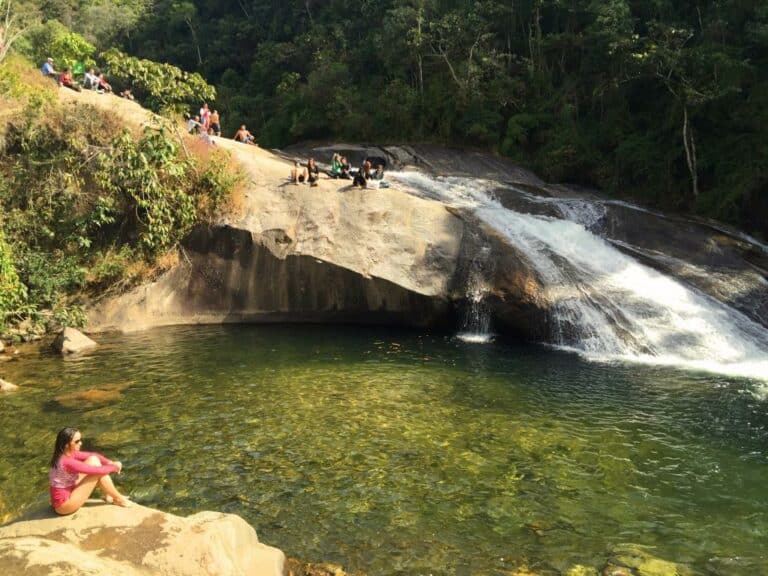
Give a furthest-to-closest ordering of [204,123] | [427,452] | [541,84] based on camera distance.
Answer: [541,84], [204,123], [427,452]

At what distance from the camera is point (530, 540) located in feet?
24.3

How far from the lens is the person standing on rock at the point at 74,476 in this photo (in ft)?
21.2

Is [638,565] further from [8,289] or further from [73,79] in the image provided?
[73,79]

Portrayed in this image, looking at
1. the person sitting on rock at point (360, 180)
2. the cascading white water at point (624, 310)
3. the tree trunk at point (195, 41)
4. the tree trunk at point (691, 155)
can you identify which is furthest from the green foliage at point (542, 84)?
the person sitting on rock at point (360, 180)

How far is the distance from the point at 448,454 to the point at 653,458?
3.41 metres

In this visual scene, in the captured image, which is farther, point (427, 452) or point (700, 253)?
point (700, 253)

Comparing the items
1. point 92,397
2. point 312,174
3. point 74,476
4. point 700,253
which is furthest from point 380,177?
point 74,476

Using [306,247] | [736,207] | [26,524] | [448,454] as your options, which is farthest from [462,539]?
[736,207]

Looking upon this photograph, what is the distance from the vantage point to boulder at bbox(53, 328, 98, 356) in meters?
16.6

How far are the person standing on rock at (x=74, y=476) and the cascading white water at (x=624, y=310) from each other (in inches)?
514

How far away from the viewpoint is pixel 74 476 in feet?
21.7

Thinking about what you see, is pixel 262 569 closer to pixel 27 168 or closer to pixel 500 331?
pixel 500 331

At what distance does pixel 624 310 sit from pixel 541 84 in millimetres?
22829

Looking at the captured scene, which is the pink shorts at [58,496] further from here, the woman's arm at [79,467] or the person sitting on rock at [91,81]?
the person sitting on rock at [91,81]
